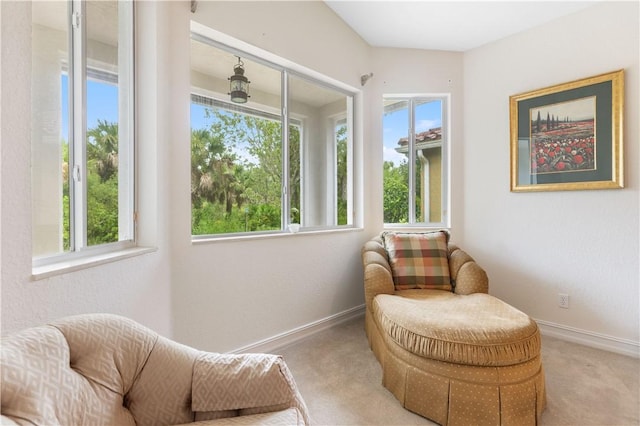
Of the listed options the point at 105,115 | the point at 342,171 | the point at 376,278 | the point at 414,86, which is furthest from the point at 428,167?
the point at 105,115

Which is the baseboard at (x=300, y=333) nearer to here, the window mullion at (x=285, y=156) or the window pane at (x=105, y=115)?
the window mullion at (x=285, y=156)

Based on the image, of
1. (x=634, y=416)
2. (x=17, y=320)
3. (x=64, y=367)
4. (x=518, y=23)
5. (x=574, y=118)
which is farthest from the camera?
(x=518, y=23)

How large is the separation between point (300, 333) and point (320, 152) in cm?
167

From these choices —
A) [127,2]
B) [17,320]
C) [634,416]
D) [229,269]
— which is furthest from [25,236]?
[634,416]

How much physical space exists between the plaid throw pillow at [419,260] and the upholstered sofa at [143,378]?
1.59m

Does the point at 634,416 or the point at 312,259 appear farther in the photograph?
the point at 312,259

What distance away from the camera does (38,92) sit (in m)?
1.14

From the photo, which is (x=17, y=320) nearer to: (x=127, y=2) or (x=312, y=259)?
(x=127, y=2)

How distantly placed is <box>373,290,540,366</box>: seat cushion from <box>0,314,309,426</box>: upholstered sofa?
2.68 ft

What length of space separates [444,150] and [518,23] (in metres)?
1.23

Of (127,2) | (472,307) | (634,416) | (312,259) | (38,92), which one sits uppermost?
(127,2)

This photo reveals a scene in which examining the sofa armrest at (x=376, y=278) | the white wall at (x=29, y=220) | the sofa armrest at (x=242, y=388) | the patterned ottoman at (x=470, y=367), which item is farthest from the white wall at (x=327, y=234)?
the patterned ottoman at (x=470, y=367)

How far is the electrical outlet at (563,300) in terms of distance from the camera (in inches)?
97.8

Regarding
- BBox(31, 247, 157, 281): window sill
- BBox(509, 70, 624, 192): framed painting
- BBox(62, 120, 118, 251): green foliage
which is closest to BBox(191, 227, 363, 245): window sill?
BBox(31, 247, 157, 281): window sill
